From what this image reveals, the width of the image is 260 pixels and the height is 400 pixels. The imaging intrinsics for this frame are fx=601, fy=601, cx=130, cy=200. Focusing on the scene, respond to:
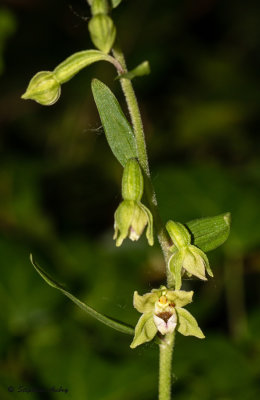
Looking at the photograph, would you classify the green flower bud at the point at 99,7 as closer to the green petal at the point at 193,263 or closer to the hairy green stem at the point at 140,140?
the hairy green stem at the point at 140,140

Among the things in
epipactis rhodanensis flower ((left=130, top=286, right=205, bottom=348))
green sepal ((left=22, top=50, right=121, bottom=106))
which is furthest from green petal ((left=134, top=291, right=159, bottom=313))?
green sepal ((left=22, top=50, right=121, bottom=106))

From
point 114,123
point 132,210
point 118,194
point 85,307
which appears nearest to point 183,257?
point 132,210

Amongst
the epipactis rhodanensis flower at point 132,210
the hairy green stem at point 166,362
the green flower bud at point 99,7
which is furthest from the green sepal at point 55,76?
the hairy green stem at point 166,362

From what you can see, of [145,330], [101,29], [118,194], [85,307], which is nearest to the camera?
[101,29]

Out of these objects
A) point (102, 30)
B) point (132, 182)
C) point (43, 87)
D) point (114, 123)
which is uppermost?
point (102, 30)

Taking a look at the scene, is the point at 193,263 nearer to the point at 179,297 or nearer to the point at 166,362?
the point at 179,297
